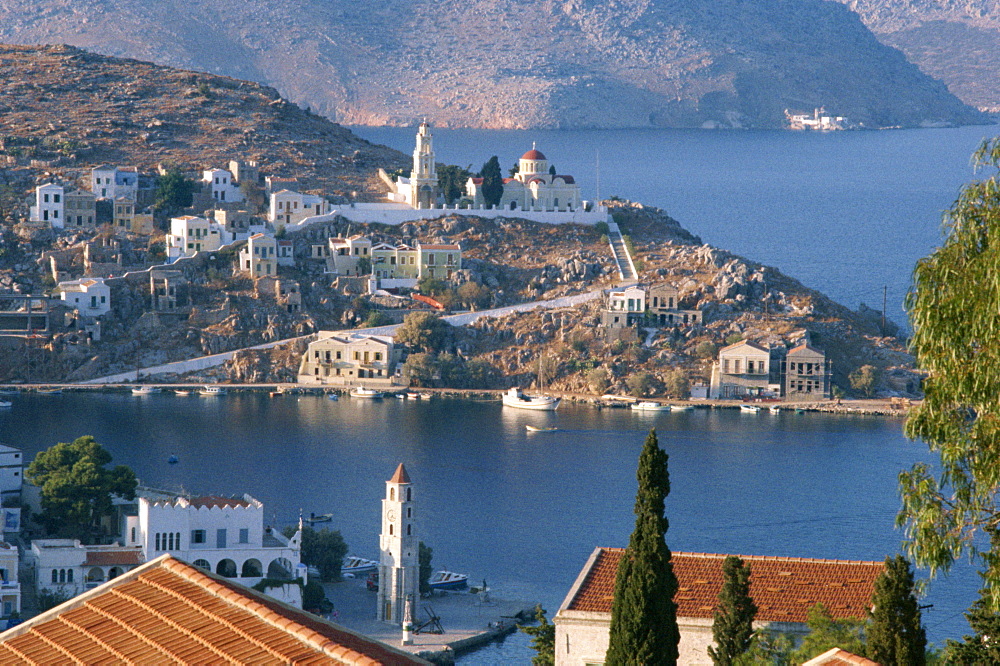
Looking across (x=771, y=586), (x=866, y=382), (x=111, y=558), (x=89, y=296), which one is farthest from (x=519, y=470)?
(x=771, y=586)

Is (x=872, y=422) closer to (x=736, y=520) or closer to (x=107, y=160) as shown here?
(x=736, y=520)

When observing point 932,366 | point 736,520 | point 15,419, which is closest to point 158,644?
point 932,366

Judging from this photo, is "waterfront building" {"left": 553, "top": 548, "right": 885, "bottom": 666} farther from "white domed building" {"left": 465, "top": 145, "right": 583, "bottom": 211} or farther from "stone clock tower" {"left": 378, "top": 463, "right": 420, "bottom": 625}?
"white domed building" {"left": 465, "top": 145, "right": 583, "bottom": 211}

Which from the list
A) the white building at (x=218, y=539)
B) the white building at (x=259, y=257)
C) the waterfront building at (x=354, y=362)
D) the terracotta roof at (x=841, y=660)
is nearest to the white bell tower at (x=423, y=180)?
the white building at (x=259, y=257)

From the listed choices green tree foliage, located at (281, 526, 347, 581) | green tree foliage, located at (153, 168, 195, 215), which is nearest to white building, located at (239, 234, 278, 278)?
green tree foliage, located at (153, 168, 195, 215)

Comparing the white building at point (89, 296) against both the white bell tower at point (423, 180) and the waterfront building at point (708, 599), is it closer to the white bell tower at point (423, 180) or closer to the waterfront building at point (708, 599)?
the white bell tower at point (423, 180)

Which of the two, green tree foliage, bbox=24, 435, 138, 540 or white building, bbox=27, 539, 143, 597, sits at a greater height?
green tree foliage, bbox=24, 435, 138, 540
